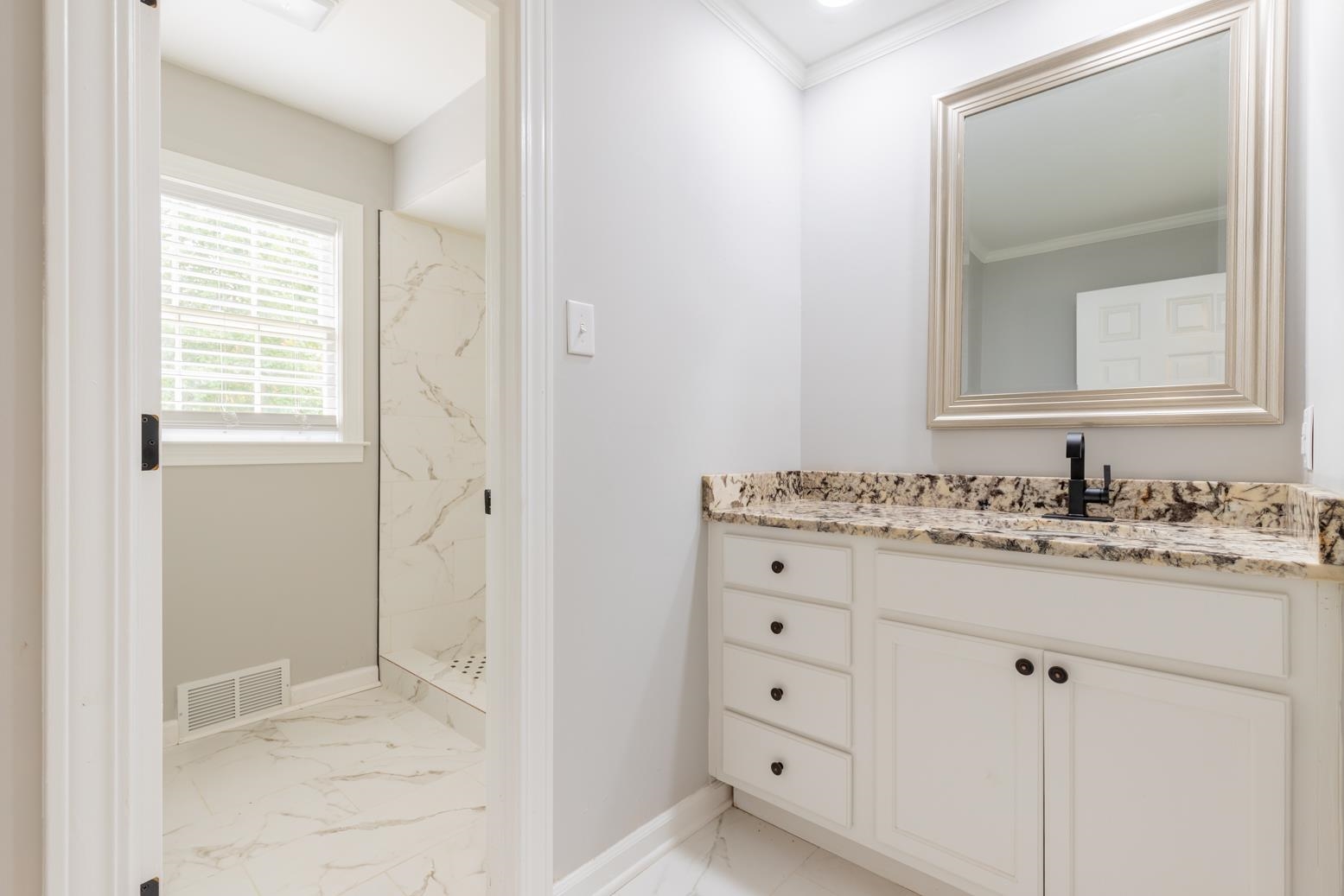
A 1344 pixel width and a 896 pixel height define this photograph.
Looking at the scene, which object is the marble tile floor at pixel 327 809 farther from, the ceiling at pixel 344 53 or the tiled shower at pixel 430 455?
the ceiling at pixel 344 53

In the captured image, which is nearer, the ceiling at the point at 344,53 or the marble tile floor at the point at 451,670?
the ceiling at the point at 344,53

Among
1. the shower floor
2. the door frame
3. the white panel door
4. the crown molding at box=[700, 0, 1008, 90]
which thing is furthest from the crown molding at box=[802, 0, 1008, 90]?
the shower floor

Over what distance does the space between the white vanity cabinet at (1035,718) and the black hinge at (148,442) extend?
4.16ft

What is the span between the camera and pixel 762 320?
2018 millimetres

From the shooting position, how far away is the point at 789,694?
1.59 m

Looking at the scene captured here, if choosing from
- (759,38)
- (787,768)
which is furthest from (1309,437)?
(759,38)

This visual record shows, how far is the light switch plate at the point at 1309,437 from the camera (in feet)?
4.17

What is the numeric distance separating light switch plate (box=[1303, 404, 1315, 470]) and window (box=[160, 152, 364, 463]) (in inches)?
122

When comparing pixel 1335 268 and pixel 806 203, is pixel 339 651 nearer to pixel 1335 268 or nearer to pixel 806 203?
pixel 806 203

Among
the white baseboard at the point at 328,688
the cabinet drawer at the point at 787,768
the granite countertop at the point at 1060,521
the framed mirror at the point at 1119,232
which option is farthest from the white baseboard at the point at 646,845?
the white baseboard at the point at 328,688

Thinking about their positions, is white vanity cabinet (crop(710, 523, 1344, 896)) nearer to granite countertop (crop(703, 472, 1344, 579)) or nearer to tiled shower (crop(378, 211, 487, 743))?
granite countertop (crop(703, 472, 1344, 579))

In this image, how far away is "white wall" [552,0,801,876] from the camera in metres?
1.44

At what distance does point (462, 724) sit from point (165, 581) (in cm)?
120

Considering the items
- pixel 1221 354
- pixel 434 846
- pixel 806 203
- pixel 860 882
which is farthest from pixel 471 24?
pixel 860 882
